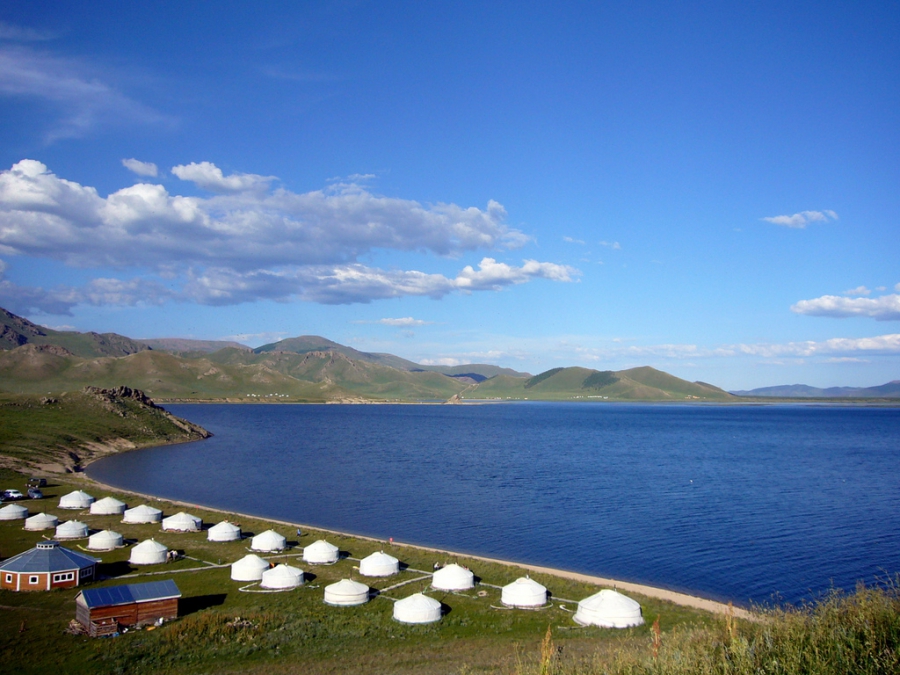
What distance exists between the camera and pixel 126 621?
117ft

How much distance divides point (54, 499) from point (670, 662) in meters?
79.2

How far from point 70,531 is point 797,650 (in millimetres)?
58522

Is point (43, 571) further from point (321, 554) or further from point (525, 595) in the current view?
point (525, 595)

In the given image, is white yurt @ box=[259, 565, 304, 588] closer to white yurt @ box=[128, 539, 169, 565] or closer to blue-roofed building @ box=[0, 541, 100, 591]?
white yurt @ box=[128, 539, 169, 565]

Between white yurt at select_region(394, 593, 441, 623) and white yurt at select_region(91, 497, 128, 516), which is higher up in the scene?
white yurt at select_region(394, 593, 441, 623)

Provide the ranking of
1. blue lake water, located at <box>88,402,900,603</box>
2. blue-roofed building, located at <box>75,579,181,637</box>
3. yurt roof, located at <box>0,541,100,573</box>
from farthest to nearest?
blue lake water, located at <box>88,402,900,603</box>
yurt roof, located at <box>0,541,100,573</box>
blue-roofed building, located at <box>75,579,181,637</box>

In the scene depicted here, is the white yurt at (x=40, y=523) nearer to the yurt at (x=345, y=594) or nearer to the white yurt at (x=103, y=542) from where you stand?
the white yurt at (x=103, y=542)

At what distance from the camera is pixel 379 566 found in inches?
1857

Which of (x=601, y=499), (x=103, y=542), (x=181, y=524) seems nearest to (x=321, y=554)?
(x=181, y=524)

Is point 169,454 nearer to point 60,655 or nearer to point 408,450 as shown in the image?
point 408,450

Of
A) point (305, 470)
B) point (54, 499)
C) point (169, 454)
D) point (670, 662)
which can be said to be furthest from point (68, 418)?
point (670, 662)

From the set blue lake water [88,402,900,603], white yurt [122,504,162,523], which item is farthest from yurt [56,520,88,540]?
blue lake water [88,402,900,603]

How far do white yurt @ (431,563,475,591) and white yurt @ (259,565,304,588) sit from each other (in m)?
9.15

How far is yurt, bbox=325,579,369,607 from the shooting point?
40562 mm
